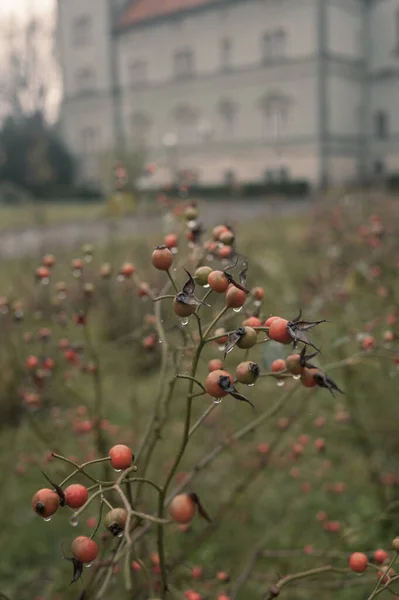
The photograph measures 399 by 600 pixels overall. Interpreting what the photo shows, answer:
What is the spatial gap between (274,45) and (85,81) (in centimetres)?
994

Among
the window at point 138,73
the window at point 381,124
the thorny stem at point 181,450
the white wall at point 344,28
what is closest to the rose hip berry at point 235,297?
the thorny stem at point 181,450

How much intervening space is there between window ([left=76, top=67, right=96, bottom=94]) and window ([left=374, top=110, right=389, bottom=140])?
13.0m

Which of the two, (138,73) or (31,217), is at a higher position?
(138,73)

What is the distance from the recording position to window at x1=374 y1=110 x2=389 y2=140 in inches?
1016

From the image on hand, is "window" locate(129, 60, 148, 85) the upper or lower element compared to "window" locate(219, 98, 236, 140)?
upper

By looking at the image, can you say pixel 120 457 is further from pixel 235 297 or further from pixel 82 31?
pixel 82 31

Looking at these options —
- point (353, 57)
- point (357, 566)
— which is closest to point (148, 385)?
point (357, 566)

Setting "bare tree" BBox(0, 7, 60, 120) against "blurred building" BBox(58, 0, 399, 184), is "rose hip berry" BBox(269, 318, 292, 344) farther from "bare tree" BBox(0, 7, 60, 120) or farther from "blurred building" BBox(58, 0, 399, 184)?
"bare tree" BBox(0, 7, 60, 120)

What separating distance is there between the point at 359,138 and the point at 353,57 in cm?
302

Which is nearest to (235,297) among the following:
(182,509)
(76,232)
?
(182,509)

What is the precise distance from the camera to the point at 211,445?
2637mm

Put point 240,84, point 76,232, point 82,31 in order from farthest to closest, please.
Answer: point 82,31 → point 240,84 → point 76,232

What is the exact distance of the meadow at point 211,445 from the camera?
52.2 inches

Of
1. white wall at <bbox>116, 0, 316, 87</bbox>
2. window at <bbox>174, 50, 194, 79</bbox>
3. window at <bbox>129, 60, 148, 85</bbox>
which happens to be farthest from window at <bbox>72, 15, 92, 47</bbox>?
window at <bbox>174, 50, 194, 79</bbox>
